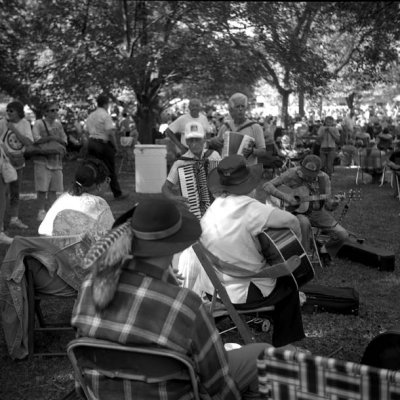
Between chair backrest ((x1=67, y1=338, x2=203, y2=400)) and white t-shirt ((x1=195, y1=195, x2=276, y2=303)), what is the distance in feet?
4.86

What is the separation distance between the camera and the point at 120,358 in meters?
2.23

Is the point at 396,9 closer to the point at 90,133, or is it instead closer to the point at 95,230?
the point at 90,133

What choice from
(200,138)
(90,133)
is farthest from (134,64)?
(200,138)

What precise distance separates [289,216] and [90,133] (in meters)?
7.26

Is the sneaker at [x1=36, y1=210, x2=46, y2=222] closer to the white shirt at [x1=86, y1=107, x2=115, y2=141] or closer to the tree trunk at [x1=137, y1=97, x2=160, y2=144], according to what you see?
the white shirt at [x1=86, y1=107, x2=115, y2=141]

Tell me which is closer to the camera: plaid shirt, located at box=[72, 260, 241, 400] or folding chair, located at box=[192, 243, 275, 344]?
plaid shirt, located at box=[72, 260, 241, 400]

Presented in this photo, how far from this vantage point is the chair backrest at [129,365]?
7.18 feet

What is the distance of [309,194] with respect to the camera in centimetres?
634

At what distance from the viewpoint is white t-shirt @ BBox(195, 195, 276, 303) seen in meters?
3.67

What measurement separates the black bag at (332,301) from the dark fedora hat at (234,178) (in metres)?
1.54

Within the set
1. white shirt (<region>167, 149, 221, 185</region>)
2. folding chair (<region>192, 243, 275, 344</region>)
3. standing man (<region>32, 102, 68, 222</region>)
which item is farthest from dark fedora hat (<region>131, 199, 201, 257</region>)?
standing man (<region>32, 102, 68, 222</region>)

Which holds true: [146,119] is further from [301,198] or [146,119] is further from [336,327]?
[336,327]

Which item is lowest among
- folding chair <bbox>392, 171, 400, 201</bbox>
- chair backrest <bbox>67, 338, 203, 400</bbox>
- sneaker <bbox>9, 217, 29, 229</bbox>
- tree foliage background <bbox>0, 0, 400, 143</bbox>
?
sneaker <bbox>9, 217, 29, 229</bbox>

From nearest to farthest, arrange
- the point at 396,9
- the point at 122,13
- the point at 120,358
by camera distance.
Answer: the point at 120,358 < the point at 396,9 < the point at 122,13
